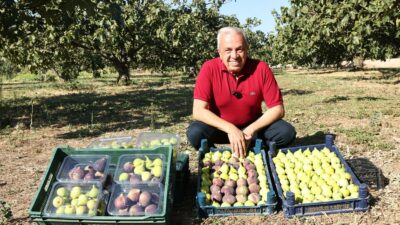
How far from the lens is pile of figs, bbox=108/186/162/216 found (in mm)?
3271

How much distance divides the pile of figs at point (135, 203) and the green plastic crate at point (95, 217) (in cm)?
6

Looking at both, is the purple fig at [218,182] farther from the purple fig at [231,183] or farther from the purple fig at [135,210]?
the purple fig at [135,210]

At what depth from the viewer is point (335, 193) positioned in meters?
3.72

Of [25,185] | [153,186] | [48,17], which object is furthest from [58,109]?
[153,186]

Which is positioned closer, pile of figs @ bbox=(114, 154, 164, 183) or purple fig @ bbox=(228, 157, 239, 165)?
pile of figs @ bbox=(114, 154, 164, 183)

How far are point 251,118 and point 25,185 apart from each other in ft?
9.27

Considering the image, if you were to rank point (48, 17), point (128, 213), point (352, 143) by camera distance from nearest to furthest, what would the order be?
point (128, 213), point (48, 17), point (352, 143)

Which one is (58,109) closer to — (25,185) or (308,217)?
(25,185)

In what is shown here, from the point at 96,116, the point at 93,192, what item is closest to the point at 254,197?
the point at 93,192

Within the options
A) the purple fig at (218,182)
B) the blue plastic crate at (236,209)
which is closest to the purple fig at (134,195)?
the blue plastic crate at (236,209)

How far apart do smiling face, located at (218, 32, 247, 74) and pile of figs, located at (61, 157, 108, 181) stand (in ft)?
5.33

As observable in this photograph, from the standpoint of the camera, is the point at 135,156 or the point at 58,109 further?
the point at 58,109

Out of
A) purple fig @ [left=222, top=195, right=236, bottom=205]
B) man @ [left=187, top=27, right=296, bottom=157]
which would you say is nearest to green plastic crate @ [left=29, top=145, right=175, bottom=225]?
purple fig @ [left=222, top=195, right=236, bottom=205]

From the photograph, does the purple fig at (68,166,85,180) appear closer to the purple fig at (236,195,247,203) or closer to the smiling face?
the purple fig at (236,195,247,203)
